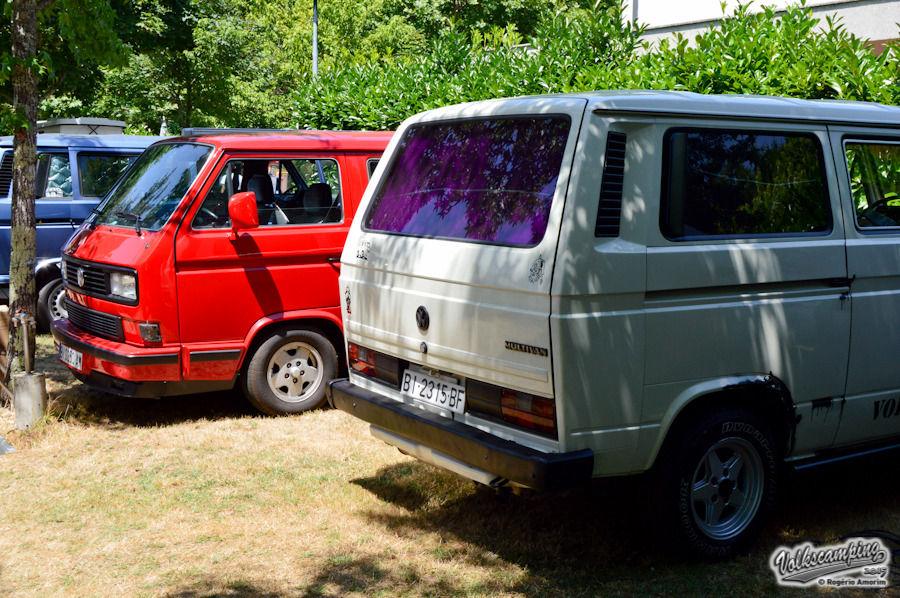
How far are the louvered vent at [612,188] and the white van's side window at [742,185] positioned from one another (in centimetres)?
25

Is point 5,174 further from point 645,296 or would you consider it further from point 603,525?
point 645,296

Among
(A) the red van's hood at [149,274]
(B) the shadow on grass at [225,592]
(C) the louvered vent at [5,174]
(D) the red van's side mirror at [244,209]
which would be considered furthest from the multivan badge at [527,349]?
(C) the louvered vent at [5,174]

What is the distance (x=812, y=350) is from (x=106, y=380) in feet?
16.4

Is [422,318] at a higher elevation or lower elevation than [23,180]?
lower

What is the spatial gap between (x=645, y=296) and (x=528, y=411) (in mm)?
737

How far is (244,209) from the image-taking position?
6.72m

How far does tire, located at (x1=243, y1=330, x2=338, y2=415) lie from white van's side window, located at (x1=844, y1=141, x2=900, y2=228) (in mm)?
4164

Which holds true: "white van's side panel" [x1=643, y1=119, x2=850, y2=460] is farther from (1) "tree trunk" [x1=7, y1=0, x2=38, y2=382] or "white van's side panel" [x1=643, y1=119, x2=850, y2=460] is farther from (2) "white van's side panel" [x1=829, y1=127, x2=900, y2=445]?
(1) "tree trunk" [x1=7, y1=0, x2=38, y2=382]

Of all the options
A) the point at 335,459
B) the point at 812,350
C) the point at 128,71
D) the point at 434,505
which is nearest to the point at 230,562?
the point at 434,505

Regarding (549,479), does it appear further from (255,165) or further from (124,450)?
(255,165)

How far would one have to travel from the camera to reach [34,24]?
6.94m

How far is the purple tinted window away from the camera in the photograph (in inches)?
164

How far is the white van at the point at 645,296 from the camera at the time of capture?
3.97 meters

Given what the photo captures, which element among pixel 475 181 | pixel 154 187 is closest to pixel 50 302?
pixel 154 187
